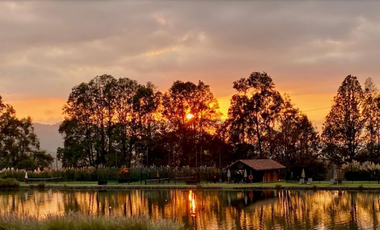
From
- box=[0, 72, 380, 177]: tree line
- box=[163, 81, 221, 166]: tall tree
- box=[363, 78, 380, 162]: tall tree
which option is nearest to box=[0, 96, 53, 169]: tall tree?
box=[0, 72, 380, 177]: tree line

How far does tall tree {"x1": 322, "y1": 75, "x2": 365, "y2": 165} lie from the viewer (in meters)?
62.8

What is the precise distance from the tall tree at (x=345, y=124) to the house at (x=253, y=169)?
927 centimetres

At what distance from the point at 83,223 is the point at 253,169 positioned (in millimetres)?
39330

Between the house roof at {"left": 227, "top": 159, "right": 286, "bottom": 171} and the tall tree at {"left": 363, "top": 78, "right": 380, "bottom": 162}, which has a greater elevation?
the tall tree at {"left": 363, "top": 78, "right": 380, "bottom": 162}

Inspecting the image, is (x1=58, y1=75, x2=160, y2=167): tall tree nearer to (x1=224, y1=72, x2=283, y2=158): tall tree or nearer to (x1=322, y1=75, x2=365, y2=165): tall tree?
(x1=224, y1=72, x2=283, y2=158): tall tree

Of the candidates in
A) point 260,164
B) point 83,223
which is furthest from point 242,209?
point 260,164

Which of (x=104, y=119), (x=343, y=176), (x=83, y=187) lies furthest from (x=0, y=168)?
(x=343, y=176)

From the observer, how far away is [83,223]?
17922 mm

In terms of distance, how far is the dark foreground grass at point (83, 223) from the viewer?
56.7ft

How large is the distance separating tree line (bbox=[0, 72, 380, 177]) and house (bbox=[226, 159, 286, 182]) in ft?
17.9

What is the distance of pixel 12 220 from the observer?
1875 cm

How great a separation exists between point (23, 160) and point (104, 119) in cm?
1316

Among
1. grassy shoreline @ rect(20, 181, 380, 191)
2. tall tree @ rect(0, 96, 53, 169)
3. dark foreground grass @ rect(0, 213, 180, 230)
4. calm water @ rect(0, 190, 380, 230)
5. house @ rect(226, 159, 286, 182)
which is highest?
tall tree @ rect(0, 96, 53, 169)

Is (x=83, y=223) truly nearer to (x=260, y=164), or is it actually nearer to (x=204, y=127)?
(x=260, y=164)
